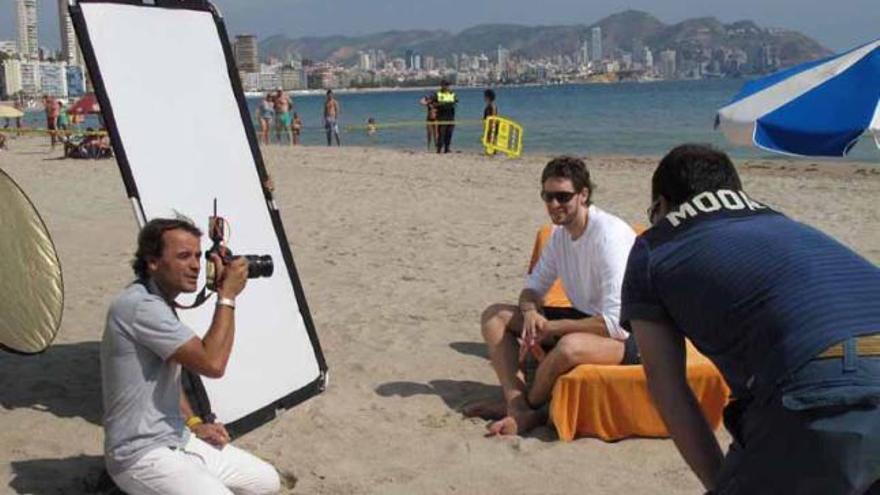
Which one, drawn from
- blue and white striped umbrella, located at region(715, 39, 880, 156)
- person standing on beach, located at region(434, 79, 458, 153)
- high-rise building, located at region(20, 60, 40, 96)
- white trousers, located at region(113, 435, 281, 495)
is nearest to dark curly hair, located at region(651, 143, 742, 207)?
white trousers, located at region(113, 435, 281, 495)

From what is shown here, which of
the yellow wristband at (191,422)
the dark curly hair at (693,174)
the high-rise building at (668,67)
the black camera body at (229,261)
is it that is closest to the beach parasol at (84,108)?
the yellow wristband at (191,422)

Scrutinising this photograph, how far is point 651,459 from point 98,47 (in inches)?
120

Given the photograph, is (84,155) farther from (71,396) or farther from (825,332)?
(825,332)

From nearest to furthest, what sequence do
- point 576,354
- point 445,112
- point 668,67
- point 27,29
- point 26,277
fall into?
point 576,354 < point 26,277 < point 445,112 < point 27,29 < point 668,67

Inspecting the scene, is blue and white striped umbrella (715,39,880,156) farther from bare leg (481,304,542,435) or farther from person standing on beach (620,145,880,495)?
person standing on beach (620,145,880,495)

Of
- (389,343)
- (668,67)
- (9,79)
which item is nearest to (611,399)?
(389,343)

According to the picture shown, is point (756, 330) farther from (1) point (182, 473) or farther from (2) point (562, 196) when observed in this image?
(2) point (562, 196)

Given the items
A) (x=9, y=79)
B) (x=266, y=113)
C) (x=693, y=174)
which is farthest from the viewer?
(x=9, y=79)

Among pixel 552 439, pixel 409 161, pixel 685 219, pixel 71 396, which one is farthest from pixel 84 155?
pixel 685 219

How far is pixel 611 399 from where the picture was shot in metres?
4.80

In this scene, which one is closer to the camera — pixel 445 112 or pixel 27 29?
pixel 445 112

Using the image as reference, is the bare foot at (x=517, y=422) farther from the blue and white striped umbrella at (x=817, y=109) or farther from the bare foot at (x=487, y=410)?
the blue and white striped umbrella at (x=817, y=109)

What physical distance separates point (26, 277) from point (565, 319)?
2774 mm

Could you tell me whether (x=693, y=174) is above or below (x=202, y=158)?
above
